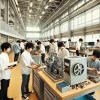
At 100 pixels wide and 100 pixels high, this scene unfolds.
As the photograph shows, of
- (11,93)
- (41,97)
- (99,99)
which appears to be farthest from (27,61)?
(99,99)

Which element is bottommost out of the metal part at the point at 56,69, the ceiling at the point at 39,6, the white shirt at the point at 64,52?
the metal part at the point at 56,69

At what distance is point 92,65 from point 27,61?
1410 mm

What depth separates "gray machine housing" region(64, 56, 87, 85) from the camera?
1613 mm

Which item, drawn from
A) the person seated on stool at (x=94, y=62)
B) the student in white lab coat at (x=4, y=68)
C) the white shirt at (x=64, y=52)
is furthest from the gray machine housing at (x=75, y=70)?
the white shirt at (x=64, y=52)

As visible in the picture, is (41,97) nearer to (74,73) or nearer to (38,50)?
(74,73)

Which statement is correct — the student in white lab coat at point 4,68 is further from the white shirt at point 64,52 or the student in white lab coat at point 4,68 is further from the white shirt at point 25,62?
the white shirt at point 64,52

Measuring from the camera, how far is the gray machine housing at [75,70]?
161cm

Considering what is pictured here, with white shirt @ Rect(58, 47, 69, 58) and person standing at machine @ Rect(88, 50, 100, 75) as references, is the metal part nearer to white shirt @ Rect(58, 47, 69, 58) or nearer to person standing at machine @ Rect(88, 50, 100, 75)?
person standing at machine @ Rect(88, 50, 100, 75)

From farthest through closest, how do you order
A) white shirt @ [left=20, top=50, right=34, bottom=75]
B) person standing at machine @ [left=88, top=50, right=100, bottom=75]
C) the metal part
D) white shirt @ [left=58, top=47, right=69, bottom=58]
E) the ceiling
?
the ceiling
white shirt @ [left=58, top=47, right=69, bottom=58]
white shirt @ [left=20, top=50, right=34, bottom=75]
person standing at machine @ [left=88, top=50, right=100, bottom=75]
the metal part

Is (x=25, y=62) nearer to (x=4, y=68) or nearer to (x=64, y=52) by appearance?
(x=4, y=68)

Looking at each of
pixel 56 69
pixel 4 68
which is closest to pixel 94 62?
pixel 56 69

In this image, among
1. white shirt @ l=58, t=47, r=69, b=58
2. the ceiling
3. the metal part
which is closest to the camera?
the metal part

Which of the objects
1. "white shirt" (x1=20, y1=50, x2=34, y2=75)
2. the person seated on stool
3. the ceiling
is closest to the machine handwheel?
the person seated on stool

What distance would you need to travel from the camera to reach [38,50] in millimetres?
5824
